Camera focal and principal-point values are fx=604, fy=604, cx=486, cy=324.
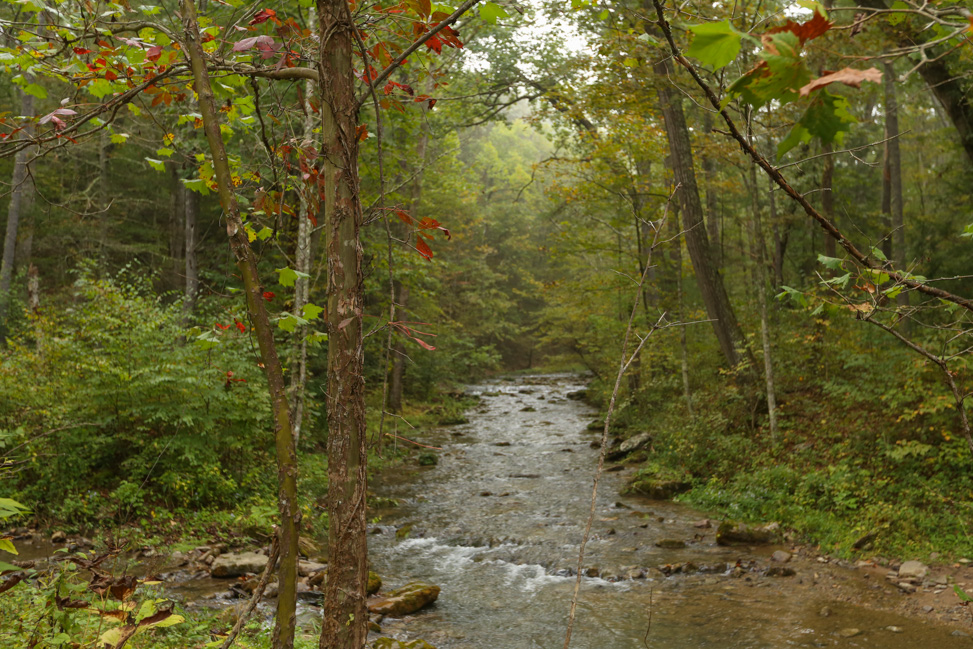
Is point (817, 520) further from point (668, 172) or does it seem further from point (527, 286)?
point (527, 286)

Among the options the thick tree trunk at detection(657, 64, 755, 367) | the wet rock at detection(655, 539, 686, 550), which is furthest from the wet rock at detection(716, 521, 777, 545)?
the thick tree trunk at detection(657, 64, 755, 367)

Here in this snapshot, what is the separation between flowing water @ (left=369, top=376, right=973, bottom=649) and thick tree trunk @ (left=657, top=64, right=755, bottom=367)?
3.31 meters

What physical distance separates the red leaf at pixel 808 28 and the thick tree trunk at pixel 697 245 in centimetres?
1005

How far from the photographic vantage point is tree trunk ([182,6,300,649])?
199 centimetres

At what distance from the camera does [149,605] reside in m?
2.25

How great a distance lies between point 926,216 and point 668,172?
20.2ft

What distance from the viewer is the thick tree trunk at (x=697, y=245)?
1074 centimetres

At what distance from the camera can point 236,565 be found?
20.0 feet

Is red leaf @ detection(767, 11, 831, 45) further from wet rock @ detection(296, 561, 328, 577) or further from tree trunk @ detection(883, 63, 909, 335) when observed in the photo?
tree trunk @ detection(883, 63, 909, 335)

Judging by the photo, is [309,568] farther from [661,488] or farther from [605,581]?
[661,488]

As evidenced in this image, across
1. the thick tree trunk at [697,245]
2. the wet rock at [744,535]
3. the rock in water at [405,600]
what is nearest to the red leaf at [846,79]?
the rock in water at [405,600]

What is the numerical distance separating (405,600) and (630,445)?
7.90m

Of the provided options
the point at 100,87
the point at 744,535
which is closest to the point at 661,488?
the point at 744,535

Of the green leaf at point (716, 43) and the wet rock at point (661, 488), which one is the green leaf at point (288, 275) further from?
the wet rock at point (661, 488)
